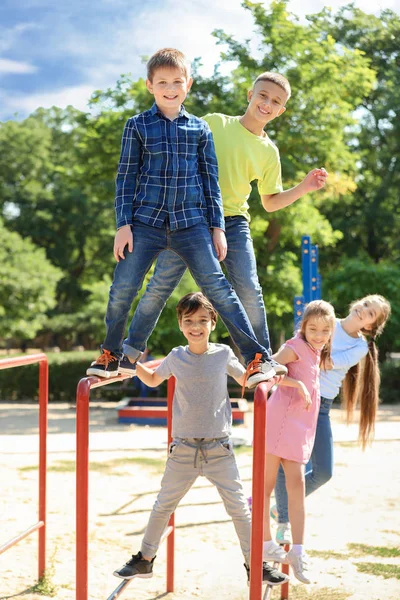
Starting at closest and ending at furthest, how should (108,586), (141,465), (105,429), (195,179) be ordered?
(195,179) < (108,586) < (141,465) < (105,429)

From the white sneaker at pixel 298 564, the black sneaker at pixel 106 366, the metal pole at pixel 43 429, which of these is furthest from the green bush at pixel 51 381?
the black sneaker at pixel 106 366

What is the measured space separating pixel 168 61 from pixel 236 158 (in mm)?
502

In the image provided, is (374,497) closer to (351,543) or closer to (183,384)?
(351,543)

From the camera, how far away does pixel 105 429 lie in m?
11.2

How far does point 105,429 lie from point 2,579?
6.87 metres

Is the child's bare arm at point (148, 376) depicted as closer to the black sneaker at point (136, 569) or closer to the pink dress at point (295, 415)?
the pink dress at point (295, 415)

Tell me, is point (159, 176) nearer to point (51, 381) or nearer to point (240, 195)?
point (240, 195)

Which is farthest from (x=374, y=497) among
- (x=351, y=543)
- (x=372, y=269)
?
(x=372, y=269)

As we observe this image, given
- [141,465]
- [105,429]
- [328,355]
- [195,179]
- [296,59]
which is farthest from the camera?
[296,59]

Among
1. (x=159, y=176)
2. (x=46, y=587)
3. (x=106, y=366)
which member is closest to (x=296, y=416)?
(x=106, y=366)

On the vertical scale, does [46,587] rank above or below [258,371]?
below

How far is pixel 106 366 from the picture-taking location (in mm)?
2703

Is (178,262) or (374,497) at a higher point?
(178,262)

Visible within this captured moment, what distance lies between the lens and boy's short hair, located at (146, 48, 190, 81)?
2.66 m
